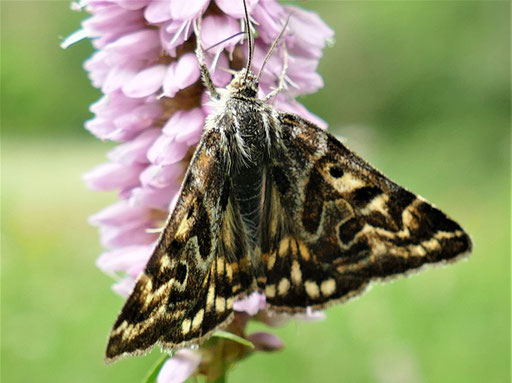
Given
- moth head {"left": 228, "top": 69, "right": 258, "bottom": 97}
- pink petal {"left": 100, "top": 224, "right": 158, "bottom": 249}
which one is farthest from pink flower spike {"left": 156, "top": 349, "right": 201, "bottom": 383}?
moth head {"left": 228, "top": 69, "right": 258, "bottom": 97}

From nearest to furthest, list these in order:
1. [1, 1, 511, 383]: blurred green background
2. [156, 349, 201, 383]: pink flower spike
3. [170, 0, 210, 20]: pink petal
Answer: [170, 0, 210, 20]: pink petal
[156, 349, 201, 383]: pink flower spike
[1, 1, 511, 383]: blurred green background

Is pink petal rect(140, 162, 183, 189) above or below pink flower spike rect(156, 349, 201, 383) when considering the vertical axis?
above

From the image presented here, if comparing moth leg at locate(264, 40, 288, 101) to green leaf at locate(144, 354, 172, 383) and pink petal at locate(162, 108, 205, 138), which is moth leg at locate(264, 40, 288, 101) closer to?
pink petal at locate(162, 108, 205, 138)

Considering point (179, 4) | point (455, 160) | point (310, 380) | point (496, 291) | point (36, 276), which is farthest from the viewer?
point (455, 160)

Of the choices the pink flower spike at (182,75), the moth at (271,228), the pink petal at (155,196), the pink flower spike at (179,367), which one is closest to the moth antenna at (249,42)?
the moth at (271,228)

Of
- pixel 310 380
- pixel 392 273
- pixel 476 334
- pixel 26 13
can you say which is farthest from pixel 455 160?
pixel 26 13

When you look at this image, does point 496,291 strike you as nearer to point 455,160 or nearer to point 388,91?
point 455,160

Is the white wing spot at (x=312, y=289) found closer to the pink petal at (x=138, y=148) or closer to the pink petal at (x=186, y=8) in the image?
the pink petal at (x=138, y=148)

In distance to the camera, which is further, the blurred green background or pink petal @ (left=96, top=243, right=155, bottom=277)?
the blurred green background
